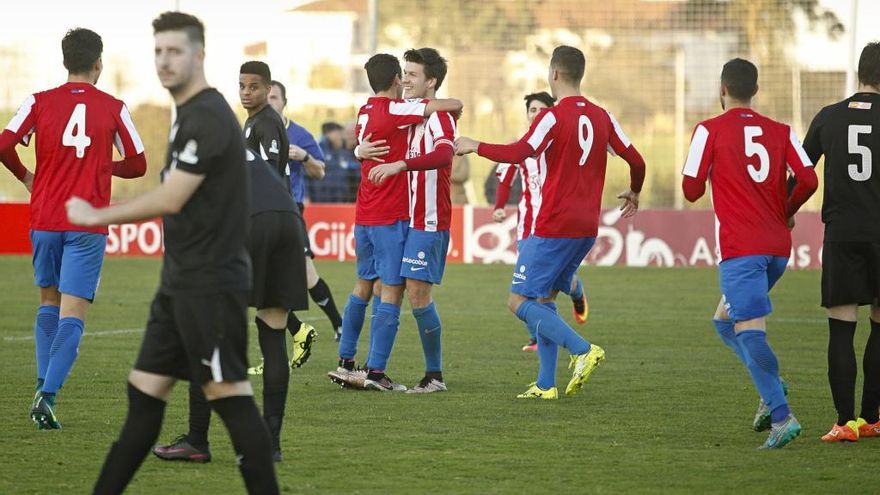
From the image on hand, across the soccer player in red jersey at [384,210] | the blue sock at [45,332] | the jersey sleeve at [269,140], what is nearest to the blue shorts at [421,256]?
the soccer player in red jersey at [384,210]

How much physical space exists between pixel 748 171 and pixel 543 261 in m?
1.91

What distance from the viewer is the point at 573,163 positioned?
29.7 ft

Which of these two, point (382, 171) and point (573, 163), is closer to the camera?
point (382, 171)

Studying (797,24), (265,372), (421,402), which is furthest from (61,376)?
(797,24)

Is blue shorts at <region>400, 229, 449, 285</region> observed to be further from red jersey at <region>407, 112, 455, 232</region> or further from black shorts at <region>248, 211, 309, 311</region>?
black shorts at <region>248, 211, 309, 311</region>

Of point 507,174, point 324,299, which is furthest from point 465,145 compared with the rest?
point 507,174

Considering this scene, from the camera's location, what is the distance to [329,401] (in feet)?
30.2

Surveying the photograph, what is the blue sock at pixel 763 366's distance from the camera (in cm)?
749

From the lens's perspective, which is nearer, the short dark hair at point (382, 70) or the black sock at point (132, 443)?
the black sock at point (132, 443)

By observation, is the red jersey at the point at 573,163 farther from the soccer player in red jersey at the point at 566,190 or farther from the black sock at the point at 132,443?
the black sock at the point at 132,443

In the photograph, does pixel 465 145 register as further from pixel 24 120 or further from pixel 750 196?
pixel 24 120

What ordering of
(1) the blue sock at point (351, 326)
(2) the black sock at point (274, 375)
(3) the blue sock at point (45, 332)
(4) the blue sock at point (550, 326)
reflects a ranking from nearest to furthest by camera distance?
(2) the black sock at point (274, 375) → (3) the blue sock at point (45, 332) → (4) the blue sock at point (550, 326) → (1) the blue sock at point (351, 326)

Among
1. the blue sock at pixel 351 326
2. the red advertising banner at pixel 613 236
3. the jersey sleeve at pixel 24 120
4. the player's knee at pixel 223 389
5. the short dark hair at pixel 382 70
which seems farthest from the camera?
the red advertising banner at pixel 613 236

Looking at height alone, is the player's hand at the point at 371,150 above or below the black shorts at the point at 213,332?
above
